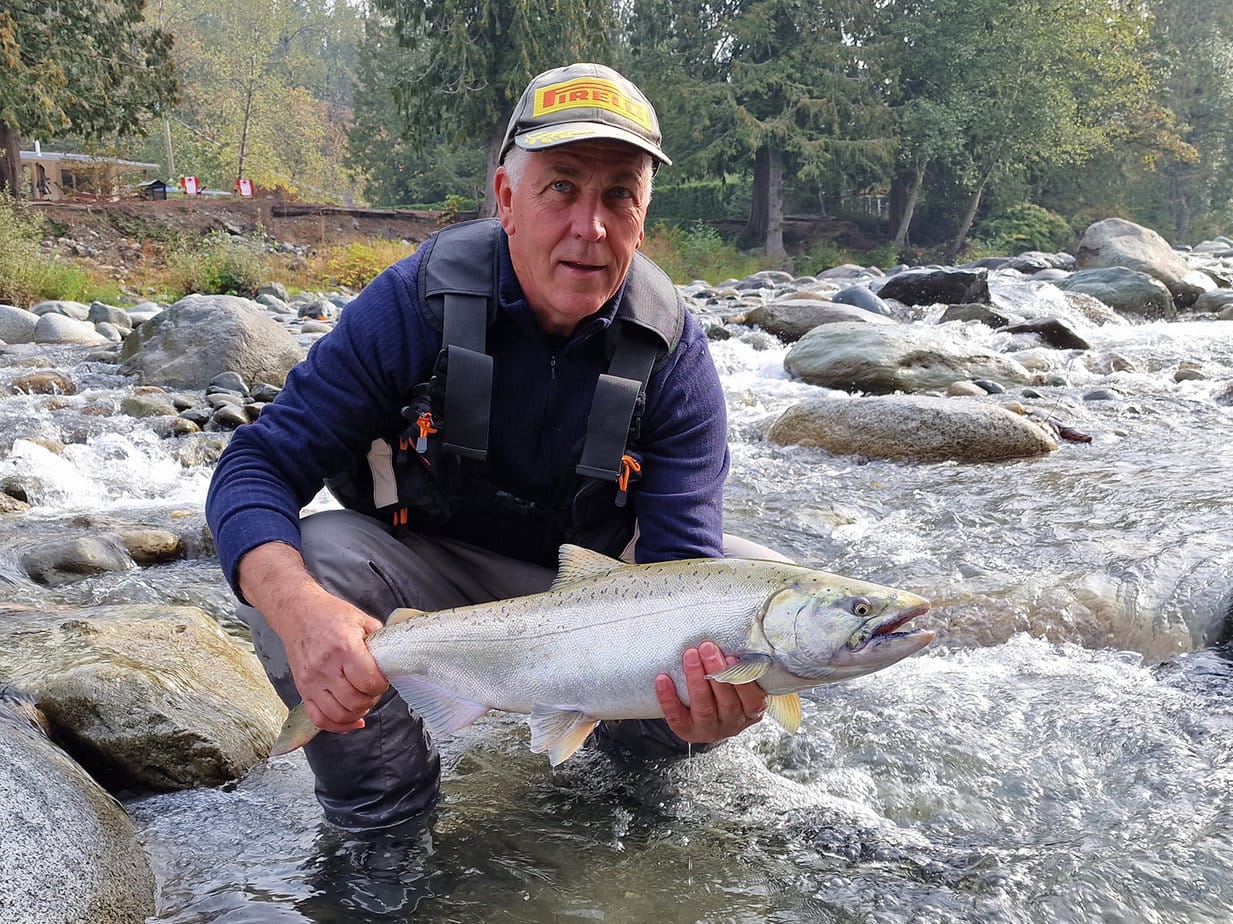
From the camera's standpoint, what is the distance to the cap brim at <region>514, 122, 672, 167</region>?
307cm

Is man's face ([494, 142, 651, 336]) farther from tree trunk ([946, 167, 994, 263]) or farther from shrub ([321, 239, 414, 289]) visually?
tree trunk ([946, 167, 994, 263])

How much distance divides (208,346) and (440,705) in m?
10.4

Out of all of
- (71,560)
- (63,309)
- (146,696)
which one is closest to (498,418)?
(146,696)

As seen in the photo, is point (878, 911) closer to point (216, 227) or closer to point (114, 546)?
point (114, 546)

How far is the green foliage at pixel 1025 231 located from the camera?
4278 centimetres

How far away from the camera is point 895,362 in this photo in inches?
480

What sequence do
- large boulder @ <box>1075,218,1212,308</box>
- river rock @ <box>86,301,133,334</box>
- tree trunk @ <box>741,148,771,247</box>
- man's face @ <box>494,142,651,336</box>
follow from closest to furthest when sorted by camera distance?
man's face @ <box>494,142,651,336</box> → river rock @ <box>86,301,133,334</box> → large boulder @ <box>1075,218,1212,308</box> → tree trunk @ <box>741,148,771,247</box>

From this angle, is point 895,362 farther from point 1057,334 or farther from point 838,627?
point 838,627

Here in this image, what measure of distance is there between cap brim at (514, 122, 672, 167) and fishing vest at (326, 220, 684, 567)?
467 mm

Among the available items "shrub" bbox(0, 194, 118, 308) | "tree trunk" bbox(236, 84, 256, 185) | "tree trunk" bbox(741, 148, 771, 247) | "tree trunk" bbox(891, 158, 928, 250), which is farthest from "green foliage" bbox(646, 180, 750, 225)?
"shrub" bbox(0, 194, 118, 308)

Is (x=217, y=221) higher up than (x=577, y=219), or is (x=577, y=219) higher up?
(x=577, y=219)

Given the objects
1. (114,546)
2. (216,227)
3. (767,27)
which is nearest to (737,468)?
(114,546)

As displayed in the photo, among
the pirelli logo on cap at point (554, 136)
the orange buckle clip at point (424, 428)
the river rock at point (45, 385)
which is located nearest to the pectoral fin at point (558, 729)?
the orange buckle clip at point (424, 428)

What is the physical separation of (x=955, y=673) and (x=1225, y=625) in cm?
138
